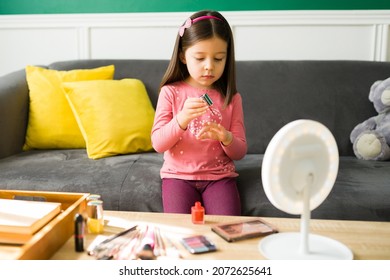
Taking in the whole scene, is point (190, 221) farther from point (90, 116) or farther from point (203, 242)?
point (90, 116)

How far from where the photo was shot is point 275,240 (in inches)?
39.8

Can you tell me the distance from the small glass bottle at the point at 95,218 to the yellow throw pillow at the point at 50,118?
1.09m

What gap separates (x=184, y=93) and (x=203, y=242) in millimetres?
813

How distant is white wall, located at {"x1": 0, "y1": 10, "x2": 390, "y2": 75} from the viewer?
249cm

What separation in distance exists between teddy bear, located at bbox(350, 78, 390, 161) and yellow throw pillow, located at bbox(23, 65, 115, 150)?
1273 millimetres

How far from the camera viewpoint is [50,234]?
933 millimetres

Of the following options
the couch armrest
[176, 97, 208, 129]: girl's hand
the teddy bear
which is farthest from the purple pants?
the couch armrest

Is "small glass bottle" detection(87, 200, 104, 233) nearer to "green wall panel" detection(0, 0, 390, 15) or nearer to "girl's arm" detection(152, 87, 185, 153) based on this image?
"girl's arm" detection(152, 87, 185, 153)

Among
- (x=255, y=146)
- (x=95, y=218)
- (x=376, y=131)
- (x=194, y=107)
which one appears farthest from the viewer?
(x=255, y=146)

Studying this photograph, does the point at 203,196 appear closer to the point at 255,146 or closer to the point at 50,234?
the point at 255,146

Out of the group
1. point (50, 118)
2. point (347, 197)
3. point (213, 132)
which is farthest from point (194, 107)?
point (50, 118)

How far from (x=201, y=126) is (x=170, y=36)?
1103 millimetres

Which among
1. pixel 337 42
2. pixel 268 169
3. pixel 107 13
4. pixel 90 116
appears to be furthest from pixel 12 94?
pixel 337 42

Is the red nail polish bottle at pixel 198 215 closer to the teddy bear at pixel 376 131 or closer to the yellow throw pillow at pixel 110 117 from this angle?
the yellow throw pillow at pixel 110 117
